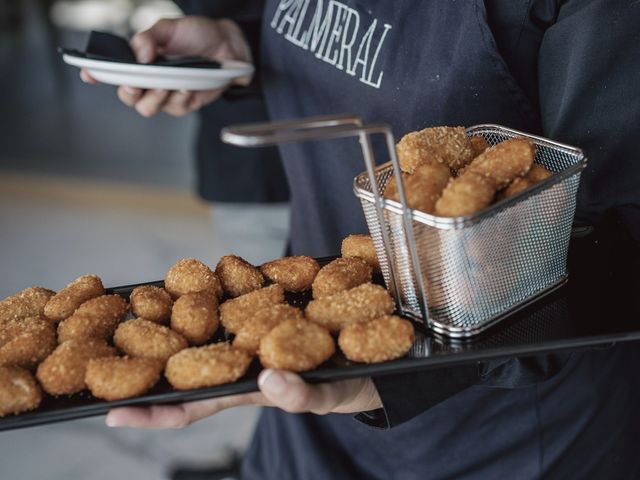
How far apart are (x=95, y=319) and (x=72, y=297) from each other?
0.09m

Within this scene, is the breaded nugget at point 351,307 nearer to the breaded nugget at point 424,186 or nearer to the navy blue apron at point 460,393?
the breaded nugget at point 424,186

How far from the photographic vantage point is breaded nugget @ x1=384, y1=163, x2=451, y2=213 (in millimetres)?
896

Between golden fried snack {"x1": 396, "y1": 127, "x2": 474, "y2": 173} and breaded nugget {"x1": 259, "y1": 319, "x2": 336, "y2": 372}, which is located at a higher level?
golden fried snack {"x1": 396, "y1": 127, "x2": 474, "y2": 173}

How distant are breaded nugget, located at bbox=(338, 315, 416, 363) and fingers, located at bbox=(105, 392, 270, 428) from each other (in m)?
0.14

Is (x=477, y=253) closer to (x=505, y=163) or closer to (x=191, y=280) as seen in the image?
(x=505, y=163)

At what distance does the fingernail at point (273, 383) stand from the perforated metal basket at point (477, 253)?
206 millimetres

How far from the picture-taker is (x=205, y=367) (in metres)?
0.86

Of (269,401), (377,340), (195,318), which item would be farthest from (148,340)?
(377,340)

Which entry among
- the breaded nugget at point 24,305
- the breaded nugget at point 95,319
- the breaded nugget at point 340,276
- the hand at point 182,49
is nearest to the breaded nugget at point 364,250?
the breaded nugget at point 340,276

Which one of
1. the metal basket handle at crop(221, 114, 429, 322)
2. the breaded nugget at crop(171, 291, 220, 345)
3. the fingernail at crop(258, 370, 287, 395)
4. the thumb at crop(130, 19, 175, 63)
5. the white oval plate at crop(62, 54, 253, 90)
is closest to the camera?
the metal basket handle at crop(221, 114, 429, 322)

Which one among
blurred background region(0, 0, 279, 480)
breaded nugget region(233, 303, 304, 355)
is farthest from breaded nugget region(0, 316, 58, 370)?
blurred background region(0, 0, 279, 480)

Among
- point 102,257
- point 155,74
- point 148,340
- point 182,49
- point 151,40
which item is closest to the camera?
point 148,340

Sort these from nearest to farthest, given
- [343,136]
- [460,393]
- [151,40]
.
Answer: [343,136], [460,393], [151,40]

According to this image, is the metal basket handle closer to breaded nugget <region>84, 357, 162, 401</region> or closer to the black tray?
the black tray
